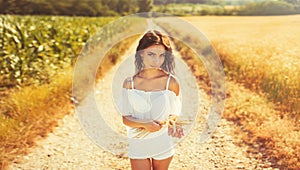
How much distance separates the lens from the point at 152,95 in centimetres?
169

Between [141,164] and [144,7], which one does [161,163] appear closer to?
[141,164]

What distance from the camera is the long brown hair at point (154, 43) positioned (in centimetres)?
168

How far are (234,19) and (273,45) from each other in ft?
3.11

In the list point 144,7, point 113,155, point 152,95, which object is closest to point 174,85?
point 152,95

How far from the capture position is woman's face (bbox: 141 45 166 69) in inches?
65.1

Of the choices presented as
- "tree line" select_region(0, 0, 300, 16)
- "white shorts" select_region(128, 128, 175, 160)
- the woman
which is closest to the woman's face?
the woman

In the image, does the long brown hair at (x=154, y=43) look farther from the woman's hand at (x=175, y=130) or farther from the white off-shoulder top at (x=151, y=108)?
the woman's hand at (x=175, y=130)

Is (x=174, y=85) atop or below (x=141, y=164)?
atop

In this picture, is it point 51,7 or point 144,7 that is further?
point 51,7

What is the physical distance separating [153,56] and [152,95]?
0.54ft

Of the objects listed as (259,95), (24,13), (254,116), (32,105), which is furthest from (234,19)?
(24,13)

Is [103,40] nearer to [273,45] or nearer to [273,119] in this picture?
[273,119]

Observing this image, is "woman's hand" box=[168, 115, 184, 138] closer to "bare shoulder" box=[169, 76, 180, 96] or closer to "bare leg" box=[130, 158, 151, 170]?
"bare shoulder" box=[169, 76, 180, 96]

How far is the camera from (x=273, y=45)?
5230mm
